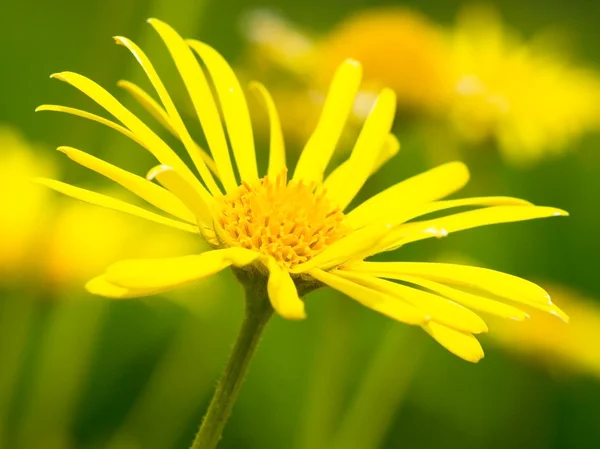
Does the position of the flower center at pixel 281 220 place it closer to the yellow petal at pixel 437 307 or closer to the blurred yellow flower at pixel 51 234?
the yellow petal at pixel 437 307

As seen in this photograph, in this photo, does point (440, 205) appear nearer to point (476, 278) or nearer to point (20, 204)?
point (476, 278)

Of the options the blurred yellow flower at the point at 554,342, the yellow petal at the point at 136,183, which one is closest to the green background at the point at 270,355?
the blurred yellow flower at the point at 554,342

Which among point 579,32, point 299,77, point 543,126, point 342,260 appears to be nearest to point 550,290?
point 543,126

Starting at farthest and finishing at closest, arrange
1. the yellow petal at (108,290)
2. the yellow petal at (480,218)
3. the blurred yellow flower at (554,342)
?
the blurred yellow flower at (554,342)
the yellow petal at (480,218)
the yellow petal at (108,290)

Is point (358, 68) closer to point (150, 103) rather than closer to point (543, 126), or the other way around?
point (150, 103)

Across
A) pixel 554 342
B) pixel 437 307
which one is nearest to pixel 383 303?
pixel 437 307

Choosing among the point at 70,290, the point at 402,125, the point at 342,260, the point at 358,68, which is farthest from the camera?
the point at 402,125

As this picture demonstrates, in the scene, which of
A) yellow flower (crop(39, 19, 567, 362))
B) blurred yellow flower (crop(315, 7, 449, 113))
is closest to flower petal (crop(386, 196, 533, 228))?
yellow flower (crop(39, 19, 567, 362))

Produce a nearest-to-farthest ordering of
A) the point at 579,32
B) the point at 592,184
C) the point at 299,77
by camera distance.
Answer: the point at 299,77 → the point at 592,184 → the point at 579,32

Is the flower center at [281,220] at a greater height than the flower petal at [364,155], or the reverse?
the flower petal at [364,155]
